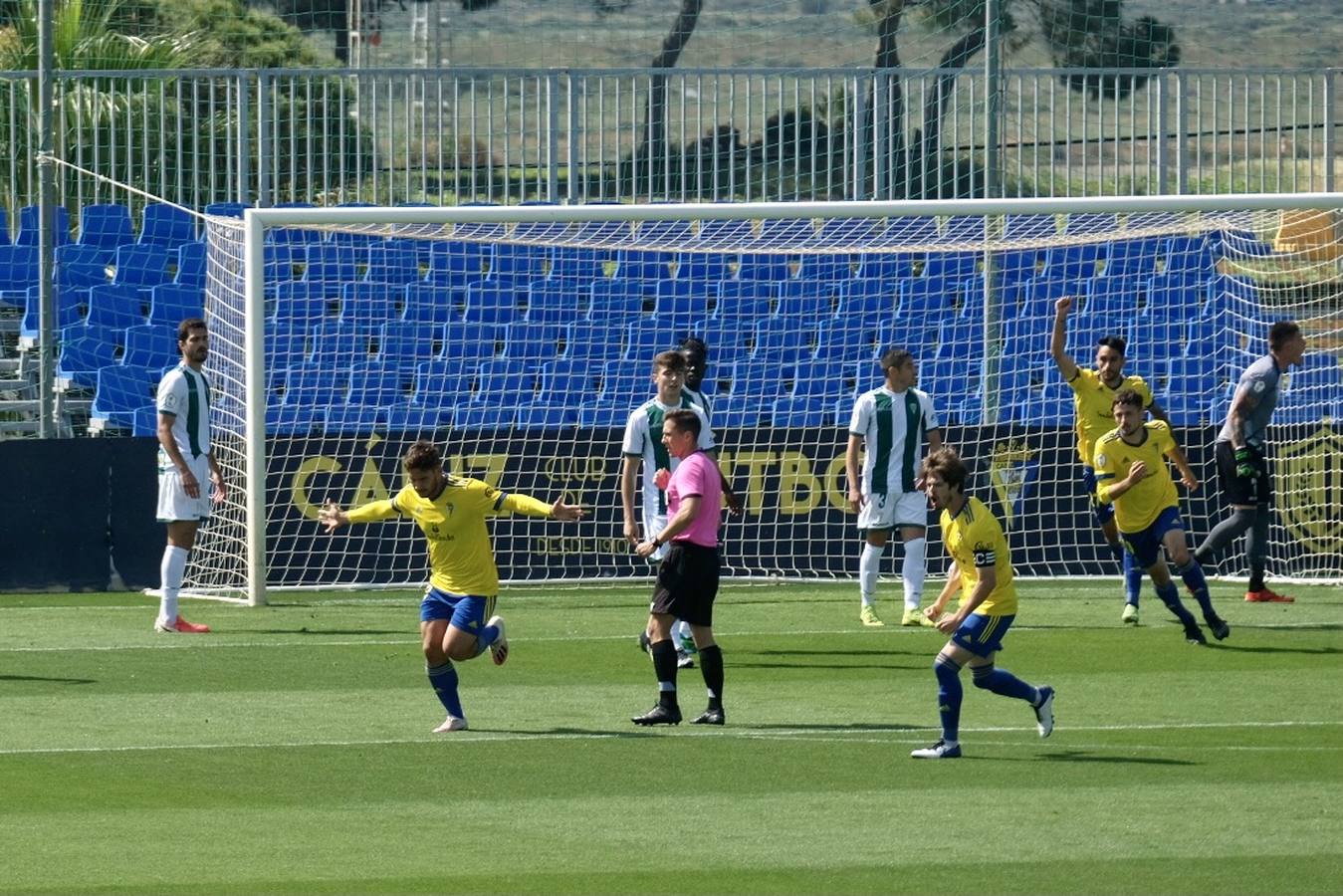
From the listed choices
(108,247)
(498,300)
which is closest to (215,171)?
(108,247)

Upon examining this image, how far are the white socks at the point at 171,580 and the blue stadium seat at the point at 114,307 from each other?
21.3ft

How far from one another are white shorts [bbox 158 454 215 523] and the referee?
5365mm

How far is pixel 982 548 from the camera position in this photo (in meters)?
9.73

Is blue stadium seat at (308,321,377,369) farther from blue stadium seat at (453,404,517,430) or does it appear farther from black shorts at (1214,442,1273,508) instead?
black shorts at (1214,442,1273,508)

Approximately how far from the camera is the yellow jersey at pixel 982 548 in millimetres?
9742

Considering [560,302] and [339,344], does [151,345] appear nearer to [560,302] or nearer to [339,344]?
[339,344]

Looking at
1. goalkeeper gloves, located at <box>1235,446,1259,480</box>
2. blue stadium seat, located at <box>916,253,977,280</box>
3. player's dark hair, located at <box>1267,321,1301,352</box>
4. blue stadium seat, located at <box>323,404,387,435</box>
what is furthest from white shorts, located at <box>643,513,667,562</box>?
blue stadium seat, located at <box>916,253,977,280</box>

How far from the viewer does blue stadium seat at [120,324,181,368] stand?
20.4 metres

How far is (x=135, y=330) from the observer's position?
20.5m

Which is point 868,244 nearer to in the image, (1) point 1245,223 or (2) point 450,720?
(1) point 1245,223

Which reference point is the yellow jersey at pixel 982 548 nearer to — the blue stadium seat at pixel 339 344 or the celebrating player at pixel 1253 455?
the celebrating player at pixel 1253 455

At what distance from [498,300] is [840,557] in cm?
488

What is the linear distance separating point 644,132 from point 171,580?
876cm

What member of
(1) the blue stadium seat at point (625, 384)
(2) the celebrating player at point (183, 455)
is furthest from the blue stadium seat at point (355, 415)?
(2) the celebrating player at point (183, 455)
